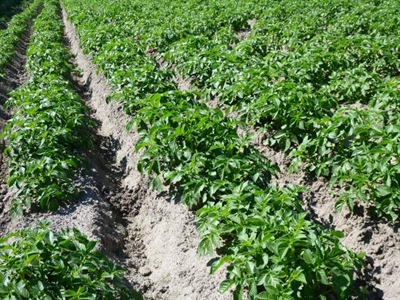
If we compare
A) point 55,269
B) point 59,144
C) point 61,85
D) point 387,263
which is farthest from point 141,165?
point 61,85

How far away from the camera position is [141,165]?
461 centimetres

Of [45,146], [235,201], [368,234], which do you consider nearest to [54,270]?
[235,201]

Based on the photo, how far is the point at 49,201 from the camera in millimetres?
4309

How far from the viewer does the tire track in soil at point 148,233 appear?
3.71 meters

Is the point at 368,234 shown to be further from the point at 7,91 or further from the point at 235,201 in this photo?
the point at 7,91

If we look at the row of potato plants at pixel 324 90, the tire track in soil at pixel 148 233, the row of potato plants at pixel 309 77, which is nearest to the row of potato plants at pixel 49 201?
the tire track in soil at pixel 148 233

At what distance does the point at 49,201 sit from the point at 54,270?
151cm

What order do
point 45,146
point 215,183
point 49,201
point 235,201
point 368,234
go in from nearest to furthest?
point 235,201 → point 368,234 → point 215,183 → point 49,201 → point 45,146

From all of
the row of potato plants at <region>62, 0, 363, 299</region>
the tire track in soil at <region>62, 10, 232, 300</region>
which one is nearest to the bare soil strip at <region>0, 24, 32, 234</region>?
the tire track in soil at <region>62, 10, 232, 300</region>

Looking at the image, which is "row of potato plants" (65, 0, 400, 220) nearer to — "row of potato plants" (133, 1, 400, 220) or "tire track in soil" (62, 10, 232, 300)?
"row of potato plants" (133, 1, 400, 220)

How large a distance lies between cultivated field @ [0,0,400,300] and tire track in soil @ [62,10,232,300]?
18 millimetres

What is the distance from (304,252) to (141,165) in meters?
2.26

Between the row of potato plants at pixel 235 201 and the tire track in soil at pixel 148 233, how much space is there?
0.80ft

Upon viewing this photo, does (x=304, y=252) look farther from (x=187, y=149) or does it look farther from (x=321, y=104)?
(x=321, y=104)
